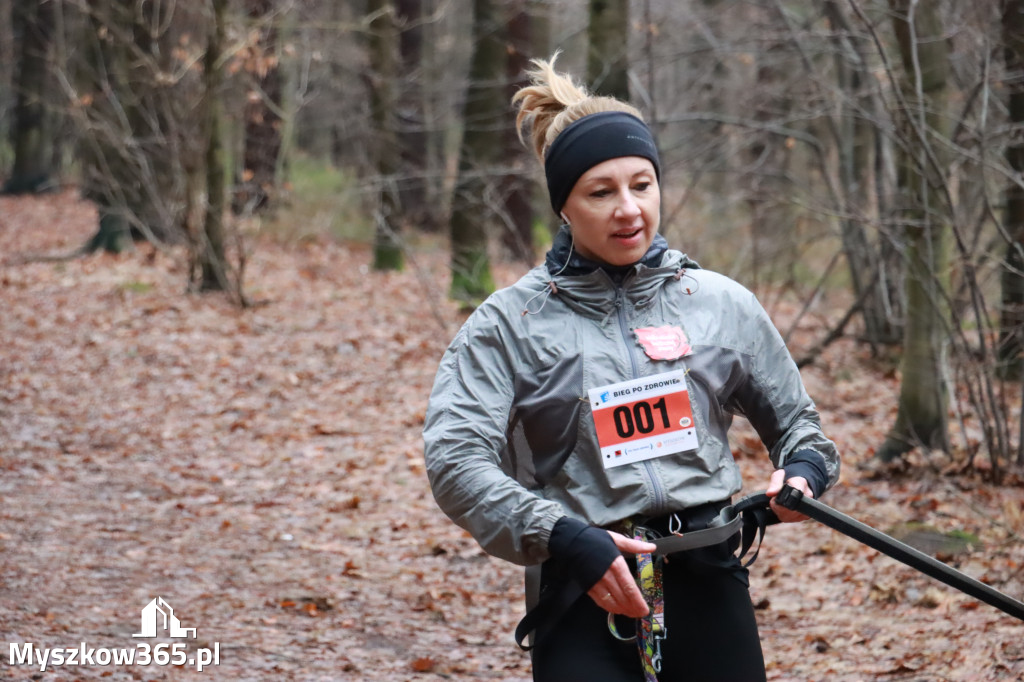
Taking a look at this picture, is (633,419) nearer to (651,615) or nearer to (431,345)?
(651,615)

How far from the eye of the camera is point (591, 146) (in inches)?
102

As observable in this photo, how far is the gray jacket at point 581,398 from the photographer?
237 centimetres

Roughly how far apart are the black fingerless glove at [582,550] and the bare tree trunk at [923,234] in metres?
4.40

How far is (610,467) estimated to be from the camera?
2.44 meters

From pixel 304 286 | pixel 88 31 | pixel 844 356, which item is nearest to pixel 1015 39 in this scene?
pixel 844 356

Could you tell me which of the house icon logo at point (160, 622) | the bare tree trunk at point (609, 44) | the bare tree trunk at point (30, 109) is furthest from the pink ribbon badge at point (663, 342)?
the bare tree trunk at point (30, 109)

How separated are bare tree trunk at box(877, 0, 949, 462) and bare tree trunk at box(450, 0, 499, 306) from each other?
5.84 meters

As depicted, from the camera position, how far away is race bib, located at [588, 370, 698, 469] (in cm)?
245

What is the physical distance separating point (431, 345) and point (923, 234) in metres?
5.90

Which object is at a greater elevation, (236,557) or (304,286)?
(304,286)

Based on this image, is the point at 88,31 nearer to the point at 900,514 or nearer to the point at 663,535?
the point at 900,514

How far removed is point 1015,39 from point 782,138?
4519mm
